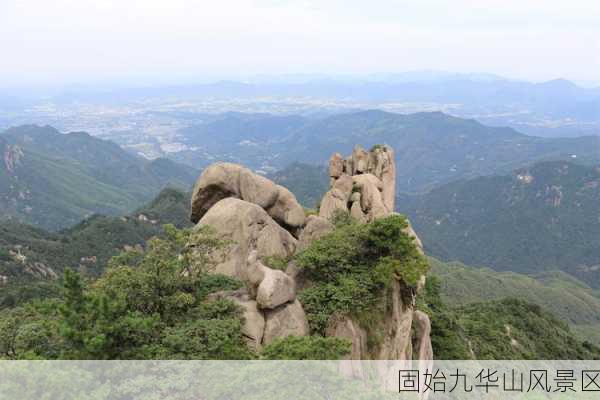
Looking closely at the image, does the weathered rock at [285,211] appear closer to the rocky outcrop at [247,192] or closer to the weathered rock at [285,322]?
the rocky outcrop at [247,192]

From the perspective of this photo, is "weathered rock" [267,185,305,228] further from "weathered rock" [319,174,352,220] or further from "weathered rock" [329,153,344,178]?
"weathered rock" [329,153,344,178]

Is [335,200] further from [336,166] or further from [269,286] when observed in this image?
[269,286]

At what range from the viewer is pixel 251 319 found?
17078 mm

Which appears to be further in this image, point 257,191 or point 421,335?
point 257,191

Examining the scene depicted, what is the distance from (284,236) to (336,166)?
938cm

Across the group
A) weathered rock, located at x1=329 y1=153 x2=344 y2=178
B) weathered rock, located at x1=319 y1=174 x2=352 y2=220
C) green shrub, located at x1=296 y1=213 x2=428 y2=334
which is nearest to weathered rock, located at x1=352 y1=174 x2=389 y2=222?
weathered rock, located at x1=319 y1=174 x2=352 y2=220

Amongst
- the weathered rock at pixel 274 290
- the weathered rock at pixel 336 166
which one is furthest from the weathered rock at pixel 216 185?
the weathered rock at pixel 274 290

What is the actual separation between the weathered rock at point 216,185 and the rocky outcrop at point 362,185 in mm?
5882

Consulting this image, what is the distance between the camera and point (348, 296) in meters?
18.6

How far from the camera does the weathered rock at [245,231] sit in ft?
78.9

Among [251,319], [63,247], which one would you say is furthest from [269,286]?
[63,247]

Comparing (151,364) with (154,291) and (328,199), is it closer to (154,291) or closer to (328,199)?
(154,291)

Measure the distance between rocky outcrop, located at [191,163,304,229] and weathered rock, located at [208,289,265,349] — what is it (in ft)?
35.6

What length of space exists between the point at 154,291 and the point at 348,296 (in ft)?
24.7
